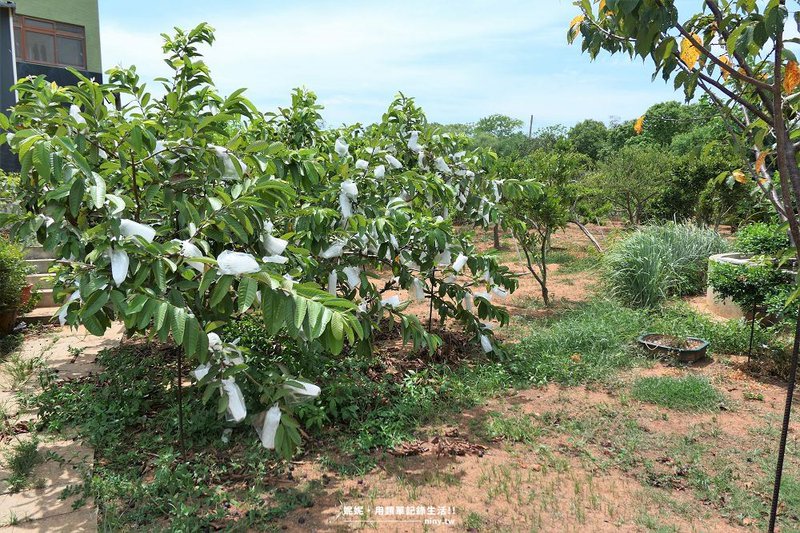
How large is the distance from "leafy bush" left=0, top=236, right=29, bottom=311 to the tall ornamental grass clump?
685 cm

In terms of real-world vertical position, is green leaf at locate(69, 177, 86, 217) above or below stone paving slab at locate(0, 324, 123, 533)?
above

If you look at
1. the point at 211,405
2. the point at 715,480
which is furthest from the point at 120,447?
the point at 715,480

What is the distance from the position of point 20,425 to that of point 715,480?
423 cm

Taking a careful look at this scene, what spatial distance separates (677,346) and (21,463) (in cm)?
506

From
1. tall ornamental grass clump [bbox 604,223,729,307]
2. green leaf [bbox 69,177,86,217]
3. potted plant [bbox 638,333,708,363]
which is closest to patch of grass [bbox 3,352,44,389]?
green leaf [bbox 69,177,86,217]

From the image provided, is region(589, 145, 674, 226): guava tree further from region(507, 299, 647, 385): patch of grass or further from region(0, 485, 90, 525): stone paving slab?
region(0, 485, 90, 525): stone paving slab

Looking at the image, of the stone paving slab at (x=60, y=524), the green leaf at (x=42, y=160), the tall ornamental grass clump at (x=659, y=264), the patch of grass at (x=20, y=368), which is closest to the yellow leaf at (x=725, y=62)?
the green leaf at (x=42, y=160)

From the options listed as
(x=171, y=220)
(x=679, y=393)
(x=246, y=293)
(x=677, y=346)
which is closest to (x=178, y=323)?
(x=246, y=293)

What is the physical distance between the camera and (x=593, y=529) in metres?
2.68

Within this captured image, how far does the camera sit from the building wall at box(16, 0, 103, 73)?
1284 centimetres

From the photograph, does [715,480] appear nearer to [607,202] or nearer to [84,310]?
[84,310]

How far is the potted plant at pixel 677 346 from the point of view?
507cm

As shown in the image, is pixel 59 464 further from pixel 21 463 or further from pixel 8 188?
pixel 8 188

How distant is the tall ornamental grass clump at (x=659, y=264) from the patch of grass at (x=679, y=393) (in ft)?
8.80
